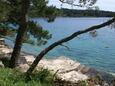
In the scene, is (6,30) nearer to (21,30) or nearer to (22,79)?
(21,30)

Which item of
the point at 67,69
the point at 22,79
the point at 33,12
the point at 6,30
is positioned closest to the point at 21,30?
the point at 67,69

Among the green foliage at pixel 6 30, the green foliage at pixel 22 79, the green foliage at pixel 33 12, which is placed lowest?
the green foliage at pixel 6 30

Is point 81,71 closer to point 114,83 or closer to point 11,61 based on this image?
point 114,83

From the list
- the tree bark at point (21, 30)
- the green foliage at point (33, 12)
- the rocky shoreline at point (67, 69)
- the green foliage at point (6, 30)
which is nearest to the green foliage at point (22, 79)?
the rocky shoreline at point (67, 69)

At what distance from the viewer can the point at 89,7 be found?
45.4ft

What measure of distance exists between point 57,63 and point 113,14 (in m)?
9.35

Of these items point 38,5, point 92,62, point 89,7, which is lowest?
point 92,62

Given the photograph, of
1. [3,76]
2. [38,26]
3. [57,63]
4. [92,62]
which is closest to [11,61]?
[57,63]

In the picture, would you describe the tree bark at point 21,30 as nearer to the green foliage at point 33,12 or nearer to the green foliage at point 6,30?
the green foliage at point 33,12

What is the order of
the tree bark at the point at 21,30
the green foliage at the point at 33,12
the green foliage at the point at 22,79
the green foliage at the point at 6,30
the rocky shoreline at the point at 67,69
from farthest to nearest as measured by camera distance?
the green foliage at the point at 6,30 < the green foliage at the point at 33,12 < the tree bark at the point at 21,30 < the rocky shoreline at the point at 67,69 < the green foliage at the point at 22,79

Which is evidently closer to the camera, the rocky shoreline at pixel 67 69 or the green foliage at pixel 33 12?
the rocky shoreline at pixel 67 69

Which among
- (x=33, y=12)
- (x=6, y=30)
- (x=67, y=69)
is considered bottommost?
(x=6, y=30)

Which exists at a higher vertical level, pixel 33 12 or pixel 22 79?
pixel 22 79

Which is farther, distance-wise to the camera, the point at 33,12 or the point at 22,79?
the point at 33,12
